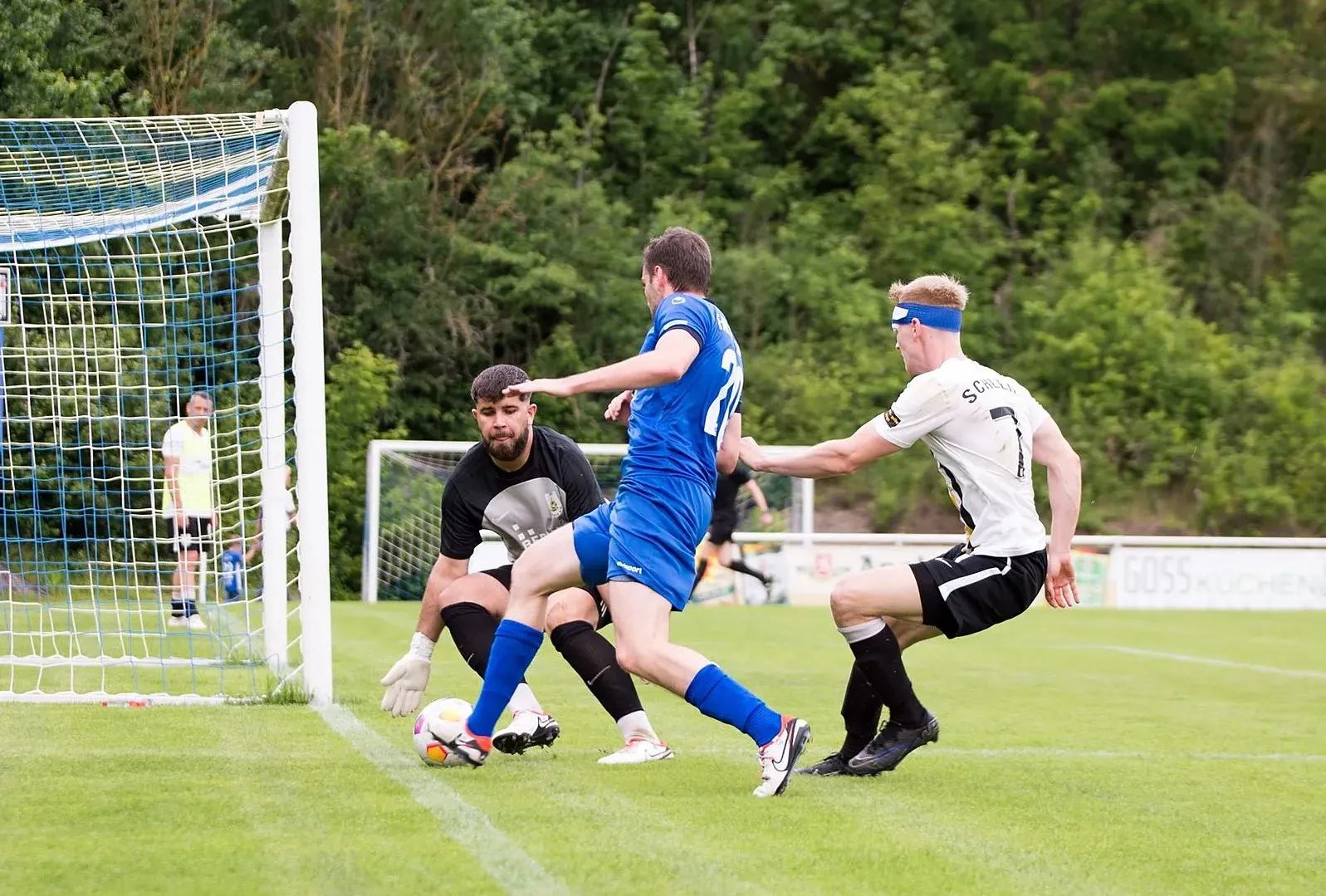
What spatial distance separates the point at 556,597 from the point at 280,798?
5.63 ft

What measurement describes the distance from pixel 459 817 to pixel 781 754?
3.65 ft

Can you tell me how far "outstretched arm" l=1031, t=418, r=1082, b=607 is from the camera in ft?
20.5

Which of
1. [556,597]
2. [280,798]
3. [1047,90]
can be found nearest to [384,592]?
[556,597]

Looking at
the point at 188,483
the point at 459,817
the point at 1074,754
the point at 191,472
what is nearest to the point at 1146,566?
the point at 188,483

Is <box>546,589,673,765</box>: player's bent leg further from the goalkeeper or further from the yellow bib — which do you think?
the yellow bib

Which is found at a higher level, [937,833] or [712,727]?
[937,833]

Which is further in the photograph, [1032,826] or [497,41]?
[497,41]

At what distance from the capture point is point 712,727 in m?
7.92

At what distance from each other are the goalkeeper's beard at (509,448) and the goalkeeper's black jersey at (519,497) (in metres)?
0.12

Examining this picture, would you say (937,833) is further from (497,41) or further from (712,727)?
(497,41)

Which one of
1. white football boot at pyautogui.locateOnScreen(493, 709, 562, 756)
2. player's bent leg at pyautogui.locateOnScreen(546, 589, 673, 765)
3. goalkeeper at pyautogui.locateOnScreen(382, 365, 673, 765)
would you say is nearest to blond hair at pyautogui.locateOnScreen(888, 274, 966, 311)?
goalkeeper at pyautogui.locateOnScreen(382, 365, 673, 765)

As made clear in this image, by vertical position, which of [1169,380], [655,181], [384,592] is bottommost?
[384,592]

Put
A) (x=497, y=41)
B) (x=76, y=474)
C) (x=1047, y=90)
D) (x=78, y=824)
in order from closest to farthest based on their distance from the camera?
(x=78, y=824) → (x=76, y=474) → (x=497, y=41) → (x=1047, y=90)

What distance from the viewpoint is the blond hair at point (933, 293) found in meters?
6.23
